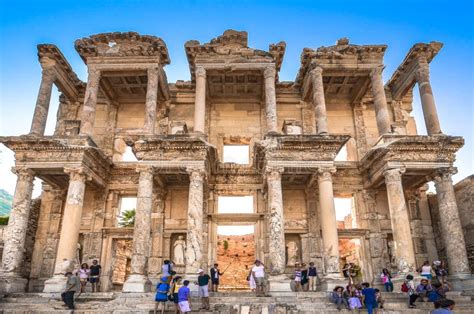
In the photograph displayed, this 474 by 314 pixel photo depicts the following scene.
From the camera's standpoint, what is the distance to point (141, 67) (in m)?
16.9

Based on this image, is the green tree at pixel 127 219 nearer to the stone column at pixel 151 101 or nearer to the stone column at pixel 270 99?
the stone column at pixel 151 101

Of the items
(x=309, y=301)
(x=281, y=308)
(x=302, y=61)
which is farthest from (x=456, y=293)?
(x=302, y=61)

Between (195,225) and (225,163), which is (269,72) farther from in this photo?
(195,225)

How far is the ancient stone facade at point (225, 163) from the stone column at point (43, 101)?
6 cm

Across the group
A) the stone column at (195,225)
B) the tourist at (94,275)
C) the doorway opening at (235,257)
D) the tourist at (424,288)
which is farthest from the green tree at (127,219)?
the tourist at (424,288)

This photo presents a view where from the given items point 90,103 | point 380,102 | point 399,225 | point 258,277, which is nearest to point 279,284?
point 258,277

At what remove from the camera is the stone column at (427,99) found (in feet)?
52.1

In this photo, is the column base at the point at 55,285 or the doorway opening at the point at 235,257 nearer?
the column base at the point at 55,285

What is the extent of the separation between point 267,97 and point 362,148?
572cm

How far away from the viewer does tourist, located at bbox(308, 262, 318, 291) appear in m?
13.6

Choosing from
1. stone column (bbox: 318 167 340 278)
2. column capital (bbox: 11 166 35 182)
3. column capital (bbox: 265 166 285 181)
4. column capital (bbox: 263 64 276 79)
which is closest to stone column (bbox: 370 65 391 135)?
stone column (bbox: 318 167 340 278)

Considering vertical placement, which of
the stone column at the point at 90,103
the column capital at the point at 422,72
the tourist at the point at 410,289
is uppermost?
the column capital at the point at 422,72

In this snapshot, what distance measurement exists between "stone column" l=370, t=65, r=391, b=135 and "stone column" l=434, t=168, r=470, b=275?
9.46ft

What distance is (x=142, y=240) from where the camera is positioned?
44.8 ft
